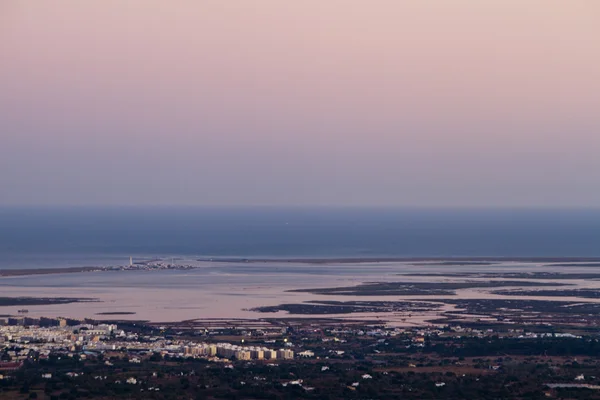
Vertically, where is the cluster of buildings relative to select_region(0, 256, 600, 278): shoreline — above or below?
below

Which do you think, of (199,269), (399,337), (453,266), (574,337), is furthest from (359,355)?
(453,266)

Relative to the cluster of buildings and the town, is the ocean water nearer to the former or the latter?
the cluster of buildings


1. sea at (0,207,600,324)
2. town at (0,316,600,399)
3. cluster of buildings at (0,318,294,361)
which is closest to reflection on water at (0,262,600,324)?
sea at (0,207,600,324)

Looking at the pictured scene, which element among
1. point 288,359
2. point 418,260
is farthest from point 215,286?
point 418,260

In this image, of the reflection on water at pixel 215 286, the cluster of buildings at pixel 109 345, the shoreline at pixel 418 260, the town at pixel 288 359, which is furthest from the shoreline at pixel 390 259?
the cluster of buildings at pixel 109 345

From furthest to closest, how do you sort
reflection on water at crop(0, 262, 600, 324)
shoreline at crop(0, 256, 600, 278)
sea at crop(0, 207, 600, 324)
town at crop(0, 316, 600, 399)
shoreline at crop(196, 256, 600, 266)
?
shoreline at crop(196, 256, 600, 266) → shoreline at crop(0, 256, 600, 278) → sea at crop(0, 207, 600, 324) → reflection on water at crop(0, 262, 600, 324) → town at crop(0, 316, 600, 399)

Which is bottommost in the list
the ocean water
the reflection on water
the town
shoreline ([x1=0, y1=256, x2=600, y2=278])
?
the town

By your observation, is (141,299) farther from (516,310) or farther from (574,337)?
(574,337)

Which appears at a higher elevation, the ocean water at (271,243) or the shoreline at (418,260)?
the ocean water at (271,243)

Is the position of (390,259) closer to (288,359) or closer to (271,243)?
(271,243)

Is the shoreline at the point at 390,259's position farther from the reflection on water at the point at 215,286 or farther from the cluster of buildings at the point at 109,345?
the cluster of buildings at the point at 109,345

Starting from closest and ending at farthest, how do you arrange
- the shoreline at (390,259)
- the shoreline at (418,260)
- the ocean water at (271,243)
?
1. the shoreline at (418,260)
2. the shoreline at (390,259)
3. the ocean water at (271,243)

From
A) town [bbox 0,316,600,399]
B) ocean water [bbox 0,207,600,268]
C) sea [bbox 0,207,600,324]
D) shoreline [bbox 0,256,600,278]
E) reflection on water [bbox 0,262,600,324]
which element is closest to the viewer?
town [bbox 0,316,600,399]
